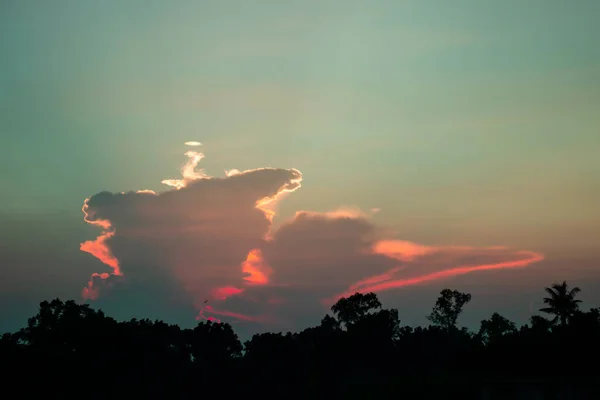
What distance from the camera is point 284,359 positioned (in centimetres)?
8175

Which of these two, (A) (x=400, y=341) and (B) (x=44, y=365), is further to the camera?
(A) (x=400, y=341)

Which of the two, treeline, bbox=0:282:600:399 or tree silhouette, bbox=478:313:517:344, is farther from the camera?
tree silhouette, bbox=478:313:517:344

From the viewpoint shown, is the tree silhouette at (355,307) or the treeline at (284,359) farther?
the tree silhouette at (355,307)

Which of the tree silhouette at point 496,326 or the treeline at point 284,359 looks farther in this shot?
the tree silhouette at point 496,326

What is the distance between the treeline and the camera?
51.0 meters

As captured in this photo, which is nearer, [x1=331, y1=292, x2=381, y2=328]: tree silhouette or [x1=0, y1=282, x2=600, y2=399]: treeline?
[x1=0, y1=282, x2=600, y2=399]: treeline

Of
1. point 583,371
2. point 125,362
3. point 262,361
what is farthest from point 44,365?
point 583,371

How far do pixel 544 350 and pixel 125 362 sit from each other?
51.4 meters

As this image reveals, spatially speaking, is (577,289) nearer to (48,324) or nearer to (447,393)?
(447,393)

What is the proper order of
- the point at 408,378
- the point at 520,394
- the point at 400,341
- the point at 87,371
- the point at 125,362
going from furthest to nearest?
the point at 400,341 → the point at 125,362 → the point at 87,371 → the point at 408,378 → the point at 520,394

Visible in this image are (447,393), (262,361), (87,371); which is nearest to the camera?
(447,393)

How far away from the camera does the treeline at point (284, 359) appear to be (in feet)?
167

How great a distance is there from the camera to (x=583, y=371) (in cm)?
4644

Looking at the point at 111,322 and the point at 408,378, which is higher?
the point at 111,322
